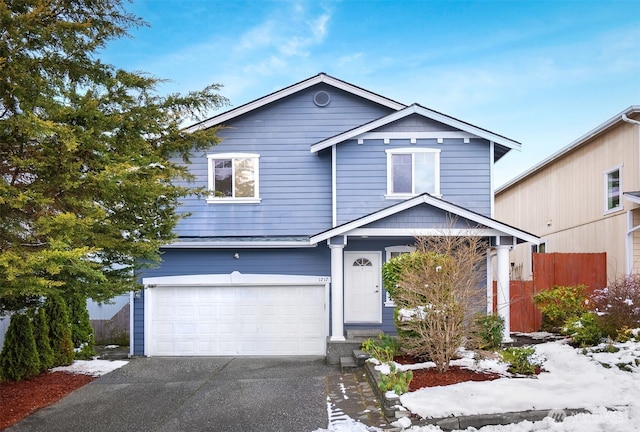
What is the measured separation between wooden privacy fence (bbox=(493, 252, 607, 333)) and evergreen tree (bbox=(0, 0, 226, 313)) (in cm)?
949

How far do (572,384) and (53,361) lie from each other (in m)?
10.2

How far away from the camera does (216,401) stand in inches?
287

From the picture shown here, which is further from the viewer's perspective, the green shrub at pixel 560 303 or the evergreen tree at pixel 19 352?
the green shrub at pixel 560 303

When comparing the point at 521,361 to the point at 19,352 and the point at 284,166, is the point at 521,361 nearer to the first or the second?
the point at 284,166

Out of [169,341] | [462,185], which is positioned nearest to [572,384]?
[462,185]

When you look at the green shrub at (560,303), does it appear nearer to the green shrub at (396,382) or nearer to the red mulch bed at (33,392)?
the green shrub at (396,382)

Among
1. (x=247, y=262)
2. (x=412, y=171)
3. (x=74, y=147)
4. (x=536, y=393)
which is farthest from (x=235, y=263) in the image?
(x=536, y=393)

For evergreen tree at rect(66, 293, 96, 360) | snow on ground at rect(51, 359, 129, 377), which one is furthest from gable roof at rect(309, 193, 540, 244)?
evergreen tree at rect(66, 293, 96, 360)

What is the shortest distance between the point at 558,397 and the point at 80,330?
433 inches

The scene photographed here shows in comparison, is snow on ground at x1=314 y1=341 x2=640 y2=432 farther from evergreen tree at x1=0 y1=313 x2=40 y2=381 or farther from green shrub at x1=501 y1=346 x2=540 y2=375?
evergreen tree at x1=0 y1=313 x2=40 y2=381

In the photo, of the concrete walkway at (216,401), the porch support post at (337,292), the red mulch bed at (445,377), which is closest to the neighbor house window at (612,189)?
the porch support post at (337,292)

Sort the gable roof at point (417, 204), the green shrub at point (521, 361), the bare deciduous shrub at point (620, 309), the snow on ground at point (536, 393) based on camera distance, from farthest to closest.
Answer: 1. the gable roof at point (417, 204)
2. the bare deciduous shrub at point (620, 309)
3. the green shrub at point (521, 361)
4. the snow on ground at point (536, 393)

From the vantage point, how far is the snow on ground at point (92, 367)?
9.92 metres

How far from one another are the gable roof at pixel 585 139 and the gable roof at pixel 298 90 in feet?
18.6
